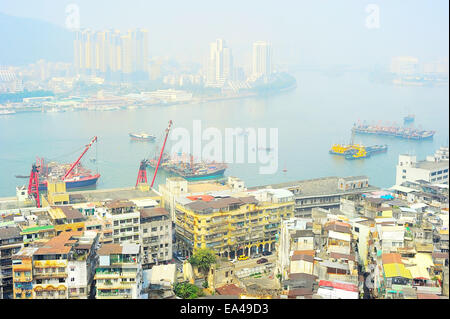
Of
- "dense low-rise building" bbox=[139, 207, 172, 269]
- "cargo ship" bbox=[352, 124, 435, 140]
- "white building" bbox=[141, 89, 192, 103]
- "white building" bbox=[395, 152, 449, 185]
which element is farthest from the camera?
"white building" bbox=[141, 89, 192, 103]

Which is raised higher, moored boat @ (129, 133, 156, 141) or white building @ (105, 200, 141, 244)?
white building @ (105, 200, 141, 244)

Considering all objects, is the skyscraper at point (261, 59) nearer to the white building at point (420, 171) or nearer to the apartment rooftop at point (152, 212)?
the white building at point (420, 171)

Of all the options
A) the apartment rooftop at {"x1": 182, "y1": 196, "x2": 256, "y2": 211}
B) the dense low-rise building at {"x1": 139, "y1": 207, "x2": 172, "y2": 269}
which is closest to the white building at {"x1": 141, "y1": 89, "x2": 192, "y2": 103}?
the apartment rooftop at {"x1": 182, "y1": 196, "x2": 256, "y2": 211}

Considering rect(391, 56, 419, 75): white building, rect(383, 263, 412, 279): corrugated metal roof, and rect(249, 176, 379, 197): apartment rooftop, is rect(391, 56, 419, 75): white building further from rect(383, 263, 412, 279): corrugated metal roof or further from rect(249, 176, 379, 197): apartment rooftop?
rect(383, 263, 412, 279): corrugated metal roof

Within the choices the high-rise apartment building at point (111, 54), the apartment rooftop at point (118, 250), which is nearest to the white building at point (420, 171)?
the apartment rooftop at point (118, 250)

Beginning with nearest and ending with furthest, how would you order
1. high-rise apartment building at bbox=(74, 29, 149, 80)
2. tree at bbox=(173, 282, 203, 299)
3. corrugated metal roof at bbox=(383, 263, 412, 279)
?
corrugated metal roof at bbox=(383, 263, 412, 279) < tree at bbox=(173, 282, 203, 299) < high-rise apartment building at bbox=(74, 29, 149, 80)

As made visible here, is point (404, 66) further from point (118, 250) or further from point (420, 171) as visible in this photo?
point (118, 250)

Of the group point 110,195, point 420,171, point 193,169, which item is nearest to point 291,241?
point 110,195
